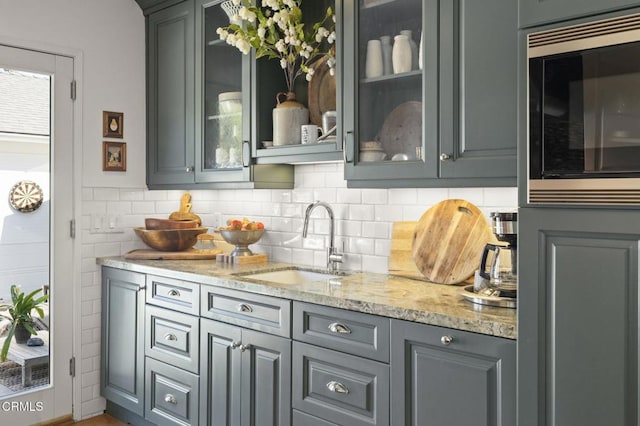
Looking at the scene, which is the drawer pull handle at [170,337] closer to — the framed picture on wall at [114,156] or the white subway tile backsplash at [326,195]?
the white subway tile backsplash at [326,195]

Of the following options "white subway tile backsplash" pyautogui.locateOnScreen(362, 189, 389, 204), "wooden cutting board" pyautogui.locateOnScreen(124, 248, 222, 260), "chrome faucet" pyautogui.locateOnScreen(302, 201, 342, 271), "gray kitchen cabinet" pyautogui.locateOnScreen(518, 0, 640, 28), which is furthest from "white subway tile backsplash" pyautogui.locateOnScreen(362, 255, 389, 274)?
"gray kitchen cabinet" pyautogui.locateOnScreen(518, 0, 640, 28)

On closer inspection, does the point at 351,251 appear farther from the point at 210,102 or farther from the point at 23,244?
the point at 23,244

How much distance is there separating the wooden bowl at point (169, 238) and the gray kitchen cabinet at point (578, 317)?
2.34m

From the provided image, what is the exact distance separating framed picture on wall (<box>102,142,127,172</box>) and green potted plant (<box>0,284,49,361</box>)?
83cm

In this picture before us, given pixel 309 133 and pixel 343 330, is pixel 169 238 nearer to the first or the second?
pixel 309 133

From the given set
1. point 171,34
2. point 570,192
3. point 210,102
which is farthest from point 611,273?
point 171,34

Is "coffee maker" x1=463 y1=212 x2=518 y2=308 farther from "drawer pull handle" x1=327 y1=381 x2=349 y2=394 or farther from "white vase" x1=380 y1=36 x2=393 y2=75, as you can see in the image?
"white vase" x1=380 y1=36 x2=393 y2=75

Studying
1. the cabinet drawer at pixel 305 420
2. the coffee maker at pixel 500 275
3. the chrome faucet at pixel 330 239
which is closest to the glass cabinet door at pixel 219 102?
the chrome faucet at pixel 330 239

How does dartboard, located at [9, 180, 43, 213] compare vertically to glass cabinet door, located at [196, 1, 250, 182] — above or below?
below

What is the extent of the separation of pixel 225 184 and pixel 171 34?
1052mm

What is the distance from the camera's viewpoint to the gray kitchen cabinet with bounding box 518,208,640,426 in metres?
1.48

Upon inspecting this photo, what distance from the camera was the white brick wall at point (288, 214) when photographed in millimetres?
2842

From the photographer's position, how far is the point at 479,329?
181 cm

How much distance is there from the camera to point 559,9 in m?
1.57
